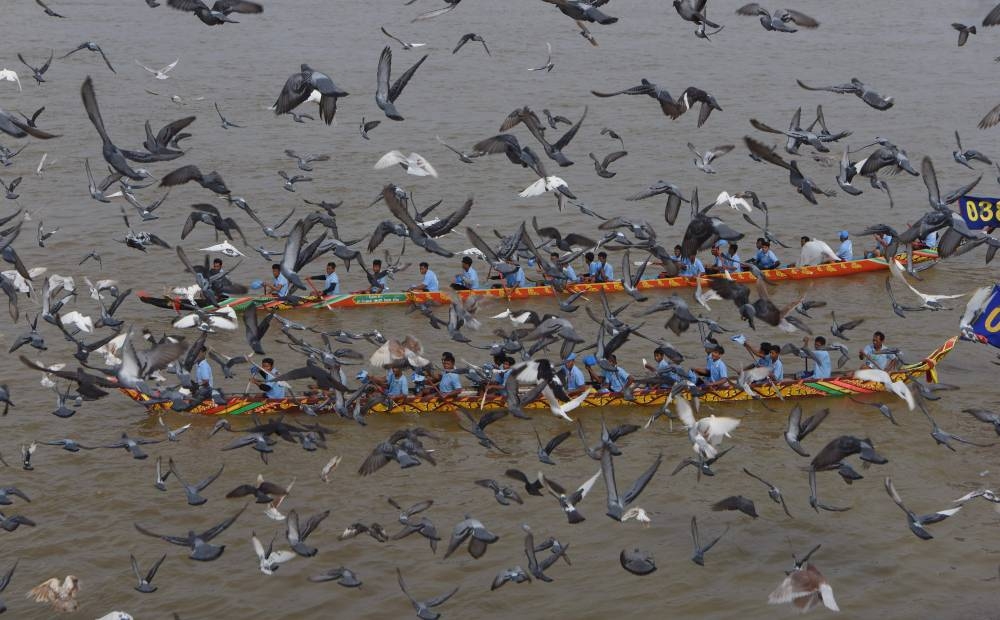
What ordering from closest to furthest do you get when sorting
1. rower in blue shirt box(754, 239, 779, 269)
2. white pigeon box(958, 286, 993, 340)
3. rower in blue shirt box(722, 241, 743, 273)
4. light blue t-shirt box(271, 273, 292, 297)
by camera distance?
1. white pigeon box(958, 286, 993, 340)
2. light blue t-shirt box(271, 273, 292, 297)
3. rower in blue shirt box(722, 241, 743, 273)
4. rower in blue shirt box(754, 239, 779, 269)

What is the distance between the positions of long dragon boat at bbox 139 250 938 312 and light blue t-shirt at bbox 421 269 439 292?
0.24 m

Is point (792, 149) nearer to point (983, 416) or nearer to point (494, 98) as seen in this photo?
point (983, 416)

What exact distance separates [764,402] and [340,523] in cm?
928

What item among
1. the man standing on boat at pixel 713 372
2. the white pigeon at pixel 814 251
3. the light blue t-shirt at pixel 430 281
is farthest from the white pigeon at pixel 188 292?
the white pigeon at pixel 814 251

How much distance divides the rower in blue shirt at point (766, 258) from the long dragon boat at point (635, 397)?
7.51 meters

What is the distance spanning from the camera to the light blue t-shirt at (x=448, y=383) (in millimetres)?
22594

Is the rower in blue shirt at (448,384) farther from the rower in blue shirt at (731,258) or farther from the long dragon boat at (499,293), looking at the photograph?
the rower in blue shirt at (731,258)

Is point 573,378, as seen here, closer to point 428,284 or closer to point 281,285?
point 428,284

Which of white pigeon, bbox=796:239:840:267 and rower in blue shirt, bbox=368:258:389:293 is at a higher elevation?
white pigeon, bbox=796:239:840:267

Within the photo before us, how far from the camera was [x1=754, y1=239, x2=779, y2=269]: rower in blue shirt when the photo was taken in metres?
30.2

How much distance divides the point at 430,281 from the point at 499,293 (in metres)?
1.80

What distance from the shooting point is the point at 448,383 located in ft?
74.3

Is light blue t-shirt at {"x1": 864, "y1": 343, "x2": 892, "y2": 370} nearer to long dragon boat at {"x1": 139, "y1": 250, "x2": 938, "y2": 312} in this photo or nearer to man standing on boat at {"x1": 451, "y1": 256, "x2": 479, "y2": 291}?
long dragon boat at {"x1": 139, "y1": 250, "x2": 938, "y2": 312}

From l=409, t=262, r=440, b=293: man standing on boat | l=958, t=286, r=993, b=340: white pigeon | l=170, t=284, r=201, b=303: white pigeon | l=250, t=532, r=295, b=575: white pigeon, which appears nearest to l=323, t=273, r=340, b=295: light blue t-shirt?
l=409, t=262, r=440, b=293: man standing on boat
